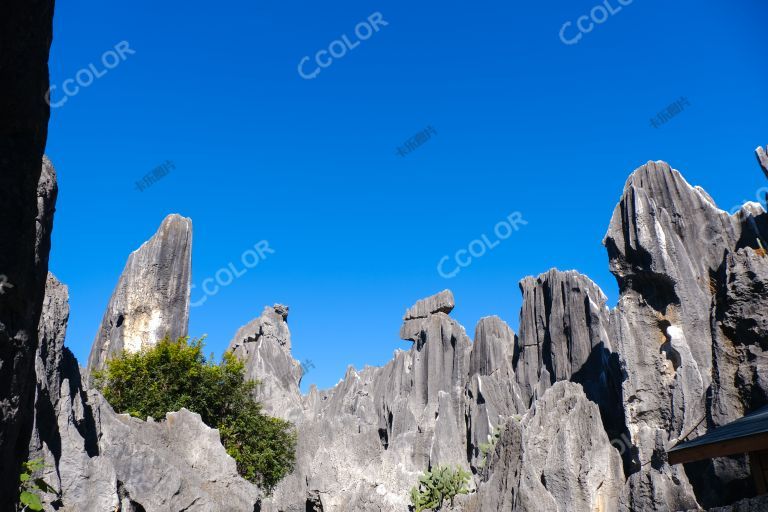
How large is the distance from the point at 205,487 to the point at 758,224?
69.1 feet

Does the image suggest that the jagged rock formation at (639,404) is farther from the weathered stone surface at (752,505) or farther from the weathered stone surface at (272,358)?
the weathered stone surface at (272,358)

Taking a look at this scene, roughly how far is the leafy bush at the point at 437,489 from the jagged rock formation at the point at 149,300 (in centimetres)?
1516

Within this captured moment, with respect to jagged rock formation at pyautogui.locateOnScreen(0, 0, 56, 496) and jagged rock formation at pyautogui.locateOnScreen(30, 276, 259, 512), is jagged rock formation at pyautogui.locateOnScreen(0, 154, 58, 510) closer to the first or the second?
jagged rock formation at pyautogui.locateOnScreen(0, 0, 56, 496)

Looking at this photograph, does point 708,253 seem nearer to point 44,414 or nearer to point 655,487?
point 655,487

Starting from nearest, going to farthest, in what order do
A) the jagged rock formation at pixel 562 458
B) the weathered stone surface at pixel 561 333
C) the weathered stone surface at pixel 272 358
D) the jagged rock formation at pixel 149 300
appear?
the jagged rock formation at pixel 562 458 → the jagged rock formation at pixel 149 300 → the weathered stone surface at pixel 561 333 → the weathered stone surface at pixel 272 358

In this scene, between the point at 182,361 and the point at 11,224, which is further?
the point at 182,361

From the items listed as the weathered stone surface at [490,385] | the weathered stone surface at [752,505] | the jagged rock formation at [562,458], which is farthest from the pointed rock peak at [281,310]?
the weathered stone surface at [752,505]

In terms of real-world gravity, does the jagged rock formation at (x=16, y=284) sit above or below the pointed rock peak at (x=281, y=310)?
below

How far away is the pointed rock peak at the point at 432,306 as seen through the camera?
222 feet

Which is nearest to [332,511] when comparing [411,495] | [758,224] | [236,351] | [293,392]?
[411,495]

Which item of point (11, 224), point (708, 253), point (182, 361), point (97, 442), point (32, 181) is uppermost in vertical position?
point (708, 253)

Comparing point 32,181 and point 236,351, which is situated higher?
point 236,351

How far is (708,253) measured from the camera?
79.5ft

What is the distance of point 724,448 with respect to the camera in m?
9.04
